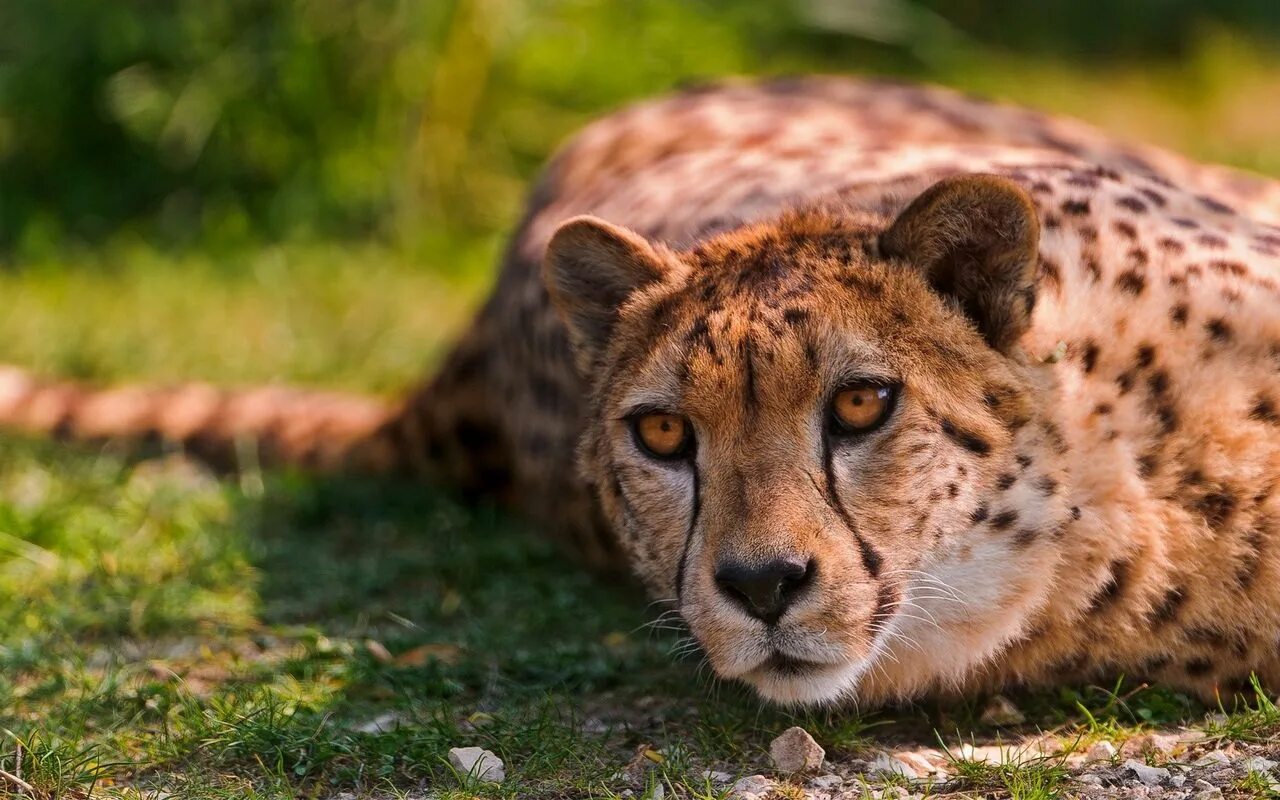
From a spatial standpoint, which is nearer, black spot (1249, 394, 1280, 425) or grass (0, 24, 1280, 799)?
grass (0, 24, 1280, 799)

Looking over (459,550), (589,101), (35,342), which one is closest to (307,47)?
(589,101)

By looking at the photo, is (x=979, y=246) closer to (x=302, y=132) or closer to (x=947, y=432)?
(x=947, y=432)

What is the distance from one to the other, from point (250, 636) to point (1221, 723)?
2.16m

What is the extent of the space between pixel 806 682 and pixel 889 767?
23 cm

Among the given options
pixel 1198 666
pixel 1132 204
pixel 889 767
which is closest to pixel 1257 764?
pixel 1198 666

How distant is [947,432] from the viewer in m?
3.11

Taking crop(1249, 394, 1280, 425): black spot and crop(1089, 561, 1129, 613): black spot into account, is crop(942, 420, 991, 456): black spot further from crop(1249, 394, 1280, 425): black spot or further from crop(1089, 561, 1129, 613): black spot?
crop(1249, 394, 1280, 425): black spot

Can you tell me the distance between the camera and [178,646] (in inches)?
156

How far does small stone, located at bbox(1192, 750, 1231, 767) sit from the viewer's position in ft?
9.80

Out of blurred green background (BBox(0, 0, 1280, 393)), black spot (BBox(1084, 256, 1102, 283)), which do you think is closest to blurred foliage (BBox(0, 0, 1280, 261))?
blurred green background (BBox(0, 0, 1280, 393))

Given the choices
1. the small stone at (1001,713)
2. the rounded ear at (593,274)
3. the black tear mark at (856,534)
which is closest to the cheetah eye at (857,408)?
the black tear mark at (856,534)

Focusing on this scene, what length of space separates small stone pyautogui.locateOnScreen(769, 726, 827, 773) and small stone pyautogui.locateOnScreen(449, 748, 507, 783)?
493mm

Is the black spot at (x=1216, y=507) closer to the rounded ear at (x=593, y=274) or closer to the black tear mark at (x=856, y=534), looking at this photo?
the black tear mark at (x=856, y=534)

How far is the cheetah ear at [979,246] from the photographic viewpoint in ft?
10.1
